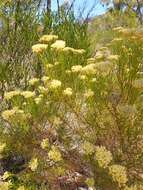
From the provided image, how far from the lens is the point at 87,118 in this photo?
171 inches

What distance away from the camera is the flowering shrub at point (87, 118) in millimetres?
4180

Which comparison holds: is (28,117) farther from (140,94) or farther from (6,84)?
(6,84)

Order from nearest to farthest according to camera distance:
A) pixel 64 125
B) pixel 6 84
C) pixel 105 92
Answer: pixel 105 92
pixel 64 125
pixel 6 84

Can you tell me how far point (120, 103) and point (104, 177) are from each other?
24.1 inches

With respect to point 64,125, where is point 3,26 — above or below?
above

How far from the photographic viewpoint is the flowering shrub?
4.18m

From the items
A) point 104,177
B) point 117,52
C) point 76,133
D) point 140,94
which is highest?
point 117,52

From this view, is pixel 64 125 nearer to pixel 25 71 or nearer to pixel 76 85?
pixel 76 85

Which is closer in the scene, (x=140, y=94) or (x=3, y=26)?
(x=140, y=94)

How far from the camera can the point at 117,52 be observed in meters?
4.38

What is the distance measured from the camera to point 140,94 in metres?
4.31

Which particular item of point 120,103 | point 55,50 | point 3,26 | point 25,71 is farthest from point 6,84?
point 120,103

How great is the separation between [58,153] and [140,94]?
785mm

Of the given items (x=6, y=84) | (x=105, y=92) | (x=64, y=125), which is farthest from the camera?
(x=6, y=84)
